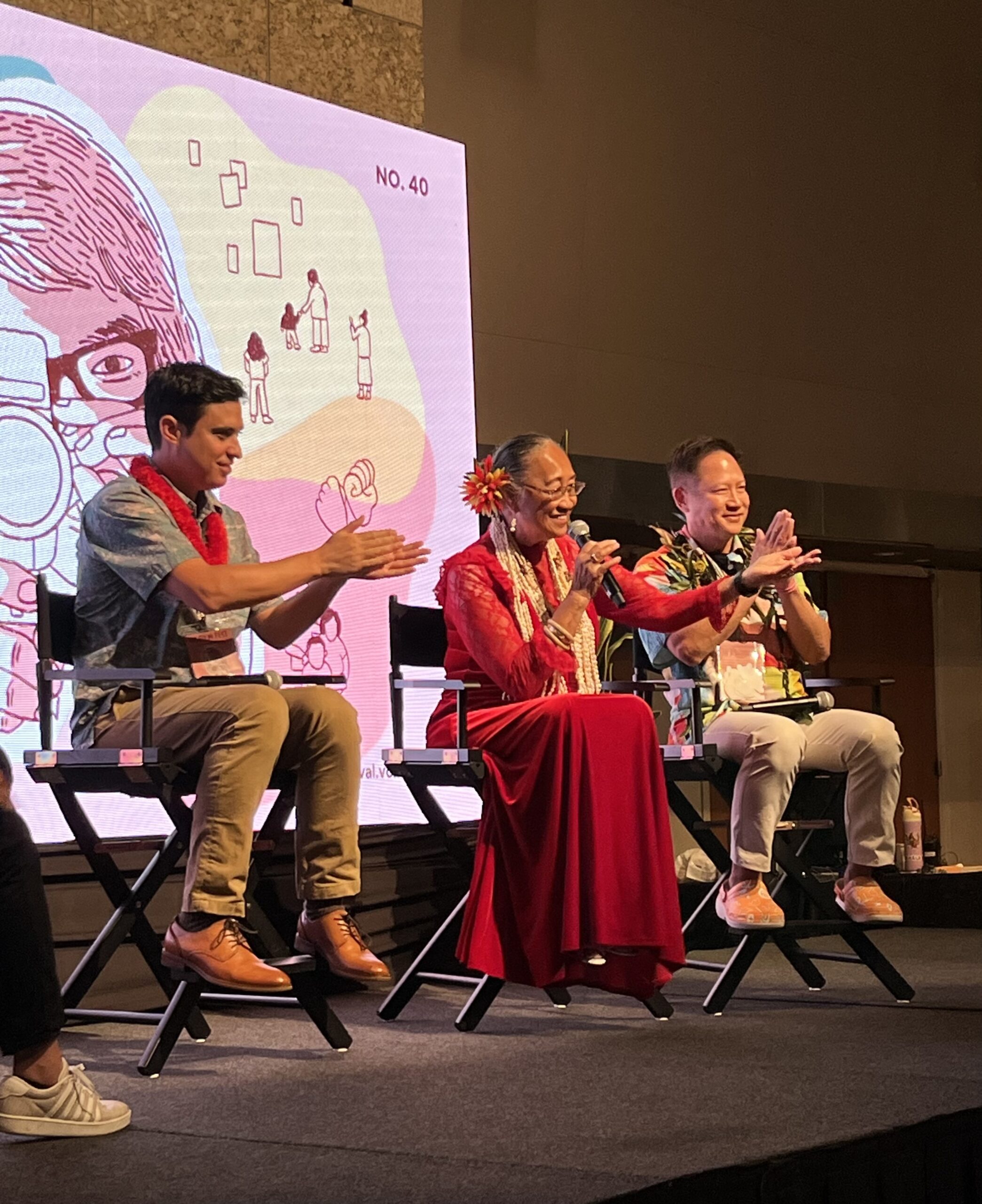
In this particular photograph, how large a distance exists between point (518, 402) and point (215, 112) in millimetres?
2425

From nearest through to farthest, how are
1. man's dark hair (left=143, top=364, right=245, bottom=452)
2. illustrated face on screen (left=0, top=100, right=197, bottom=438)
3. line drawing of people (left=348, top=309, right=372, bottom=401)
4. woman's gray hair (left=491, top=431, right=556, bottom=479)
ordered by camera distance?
man's dark hair (left=143, top=364, right=245, bottom=452) < woman's gray hair (left=491, top=431, right=556, bottom=479) < illustrated face on screen (left=0, top=100, right=197, bottom=438) < line drawing of people (left=348, top=309, right=372, bottom=401)

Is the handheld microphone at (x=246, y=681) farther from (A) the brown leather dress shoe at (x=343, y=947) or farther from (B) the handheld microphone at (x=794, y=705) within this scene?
(B) the handheld microphone at (x=794, y=705)

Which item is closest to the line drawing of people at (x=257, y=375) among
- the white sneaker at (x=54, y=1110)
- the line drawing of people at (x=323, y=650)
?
the line drawing of people at (x=323, y=650)

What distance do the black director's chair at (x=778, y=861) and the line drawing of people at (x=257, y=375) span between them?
1284mm

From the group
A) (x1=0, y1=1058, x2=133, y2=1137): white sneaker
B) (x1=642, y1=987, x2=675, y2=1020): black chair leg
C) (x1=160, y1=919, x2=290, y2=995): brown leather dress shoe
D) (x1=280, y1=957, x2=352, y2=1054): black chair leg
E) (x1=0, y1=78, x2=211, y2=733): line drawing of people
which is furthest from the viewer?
(x1=0, y1=78, x2=211, y2=733): line drawing of people

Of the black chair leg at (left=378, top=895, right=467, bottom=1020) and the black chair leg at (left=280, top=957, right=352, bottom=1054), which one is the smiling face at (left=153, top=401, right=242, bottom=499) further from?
the black chair leg at (left=378, top=895, right=467, bottom=1020)

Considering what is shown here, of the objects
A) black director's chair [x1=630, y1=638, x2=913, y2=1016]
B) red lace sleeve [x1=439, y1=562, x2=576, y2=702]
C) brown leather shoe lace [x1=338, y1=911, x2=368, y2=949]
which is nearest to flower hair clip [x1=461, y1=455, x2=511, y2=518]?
red lace sleeve [x1=439, y1=562, x2=576, y2=702]

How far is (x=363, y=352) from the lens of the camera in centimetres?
490

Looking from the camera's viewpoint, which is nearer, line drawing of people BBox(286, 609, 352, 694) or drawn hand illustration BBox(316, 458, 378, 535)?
line drawing of people BBox(286, 609, 352, 694)

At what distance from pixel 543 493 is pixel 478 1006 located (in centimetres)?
110

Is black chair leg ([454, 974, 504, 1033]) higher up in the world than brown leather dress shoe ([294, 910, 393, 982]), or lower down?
lower down

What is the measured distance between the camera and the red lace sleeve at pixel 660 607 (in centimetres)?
378

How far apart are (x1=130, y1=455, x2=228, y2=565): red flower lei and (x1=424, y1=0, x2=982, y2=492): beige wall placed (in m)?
3.44

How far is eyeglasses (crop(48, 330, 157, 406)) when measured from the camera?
4.00m
